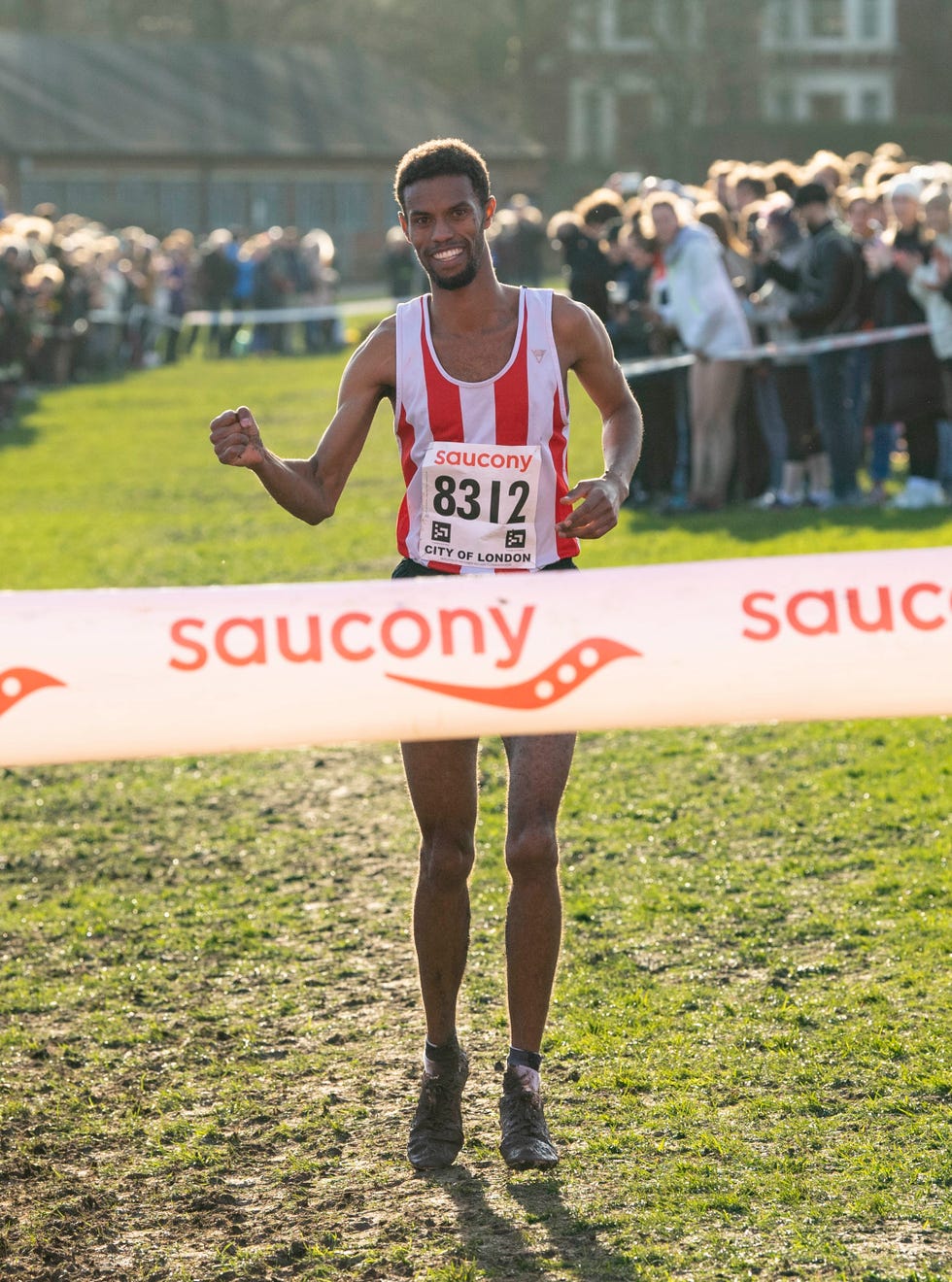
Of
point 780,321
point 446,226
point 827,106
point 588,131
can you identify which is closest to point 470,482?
point 446,226

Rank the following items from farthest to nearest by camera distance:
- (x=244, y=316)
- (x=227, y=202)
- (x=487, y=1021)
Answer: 1. (x=227, y=202)
2. (x=244, y=316)
3. (x=487, y=1021)

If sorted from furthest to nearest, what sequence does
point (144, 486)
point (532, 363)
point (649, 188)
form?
1. point (144, 486)
2. point (649, 188)
3. point (532, 363)

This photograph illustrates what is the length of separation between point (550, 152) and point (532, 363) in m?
72.4

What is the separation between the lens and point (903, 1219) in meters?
4.23

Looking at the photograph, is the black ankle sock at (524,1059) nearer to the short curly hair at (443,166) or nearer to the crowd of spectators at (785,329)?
the short curly hair at (443,166)

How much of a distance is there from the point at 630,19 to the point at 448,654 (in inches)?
2890

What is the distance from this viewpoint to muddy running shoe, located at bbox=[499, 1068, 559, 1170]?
180 inches

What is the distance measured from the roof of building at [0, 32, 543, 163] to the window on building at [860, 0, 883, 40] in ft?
42.7

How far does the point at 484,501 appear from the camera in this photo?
184 inches

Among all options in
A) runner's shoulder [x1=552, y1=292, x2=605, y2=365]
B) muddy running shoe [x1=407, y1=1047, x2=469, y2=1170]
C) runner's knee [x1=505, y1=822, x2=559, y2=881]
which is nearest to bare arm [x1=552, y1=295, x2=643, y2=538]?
runner's shoulder [x1=552, y1=292, x2=605, y2=365]

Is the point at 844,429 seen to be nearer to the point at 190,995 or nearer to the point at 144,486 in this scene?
the point at 144,486

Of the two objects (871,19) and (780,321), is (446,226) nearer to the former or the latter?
(780,321)

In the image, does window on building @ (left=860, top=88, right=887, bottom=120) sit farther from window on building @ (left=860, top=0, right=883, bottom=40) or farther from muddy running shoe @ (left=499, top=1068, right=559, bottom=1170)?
muddy running shoe @ (left=499, top=1068, right=559, bottom=1170)

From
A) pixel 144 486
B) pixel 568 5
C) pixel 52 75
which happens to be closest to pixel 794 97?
pixel 568 5
